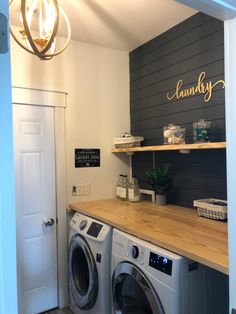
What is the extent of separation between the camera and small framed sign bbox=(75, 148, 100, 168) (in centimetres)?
276

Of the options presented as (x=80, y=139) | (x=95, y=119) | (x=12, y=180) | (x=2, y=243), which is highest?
(x=95, y=119)

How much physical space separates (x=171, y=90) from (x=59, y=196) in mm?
1490

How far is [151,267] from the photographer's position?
1.49m

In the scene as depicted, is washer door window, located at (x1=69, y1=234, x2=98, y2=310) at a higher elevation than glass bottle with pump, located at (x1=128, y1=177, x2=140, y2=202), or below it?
below

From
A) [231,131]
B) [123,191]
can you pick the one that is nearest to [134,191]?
[123,191]

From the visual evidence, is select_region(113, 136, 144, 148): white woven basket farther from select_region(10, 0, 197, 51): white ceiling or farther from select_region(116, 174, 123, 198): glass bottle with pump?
select_region(10, 0, 197, 51): white ceiling

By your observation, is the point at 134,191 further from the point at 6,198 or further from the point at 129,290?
the point at 6,198

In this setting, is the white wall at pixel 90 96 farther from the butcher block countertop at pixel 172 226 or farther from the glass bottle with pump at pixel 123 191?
→ the butcher block countertop at pixel 172 226

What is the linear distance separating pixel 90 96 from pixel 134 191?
110 cm

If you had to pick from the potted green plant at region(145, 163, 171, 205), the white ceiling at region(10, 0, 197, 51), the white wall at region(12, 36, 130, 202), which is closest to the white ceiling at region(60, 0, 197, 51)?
the white ceiling at region(10, 0, 197, 51)

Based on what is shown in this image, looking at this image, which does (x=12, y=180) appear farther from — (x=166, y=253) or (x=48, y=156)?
(x=48, y=156)

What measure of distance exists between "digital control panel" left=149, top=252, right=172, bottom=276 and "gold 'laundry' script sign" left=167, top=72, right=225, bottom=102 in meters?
1.33

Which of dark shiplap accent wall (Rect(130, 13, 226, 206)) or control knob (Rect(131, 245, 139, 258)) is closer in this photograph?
control knob (Rect(131, 245, 139, 258))

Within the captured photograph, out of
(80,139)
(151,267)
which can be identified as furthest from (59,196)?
(151,267)
